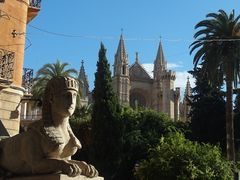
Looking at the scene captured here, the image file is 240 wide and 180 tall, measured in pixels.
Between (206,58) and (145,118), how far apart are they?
9.07 m

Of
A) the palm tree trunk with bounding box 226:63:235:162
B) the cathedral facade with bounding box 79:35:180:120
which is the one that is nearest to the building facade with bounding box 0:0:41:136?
the palm tree trunk with bounding box 226:63:235:162

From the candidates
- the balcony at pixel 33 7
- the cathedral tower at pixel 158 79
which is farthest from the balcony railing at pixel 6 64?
the cathedral tower at pixel 158 79

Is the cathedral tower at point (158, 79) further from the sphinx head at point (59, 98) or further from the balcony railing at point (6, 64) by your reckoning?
the sphinx head at point (59, 98)

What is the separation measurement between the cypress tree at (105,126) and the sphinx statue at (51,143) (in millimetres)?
28922

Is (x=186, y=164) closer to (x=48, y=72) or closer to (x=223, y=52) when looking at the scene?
(x=223, y=52)

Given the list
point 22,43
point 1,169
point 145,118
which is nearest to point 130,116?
point 145,118

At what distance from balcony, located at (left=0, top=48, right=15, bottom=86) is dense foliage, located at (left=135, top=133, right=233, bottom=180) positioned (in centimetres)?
901

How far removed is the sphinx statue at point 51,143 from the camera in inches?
171

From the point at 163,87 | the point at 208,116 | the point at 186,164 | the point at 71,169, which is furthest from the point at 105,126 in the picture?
the point at 163,87

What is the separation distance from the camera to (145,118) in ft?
130

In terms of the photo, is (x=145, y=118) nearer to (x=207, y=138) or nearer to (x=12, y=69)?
(x=207, y=138)

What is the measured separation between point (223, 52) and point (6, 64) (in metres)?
18.7

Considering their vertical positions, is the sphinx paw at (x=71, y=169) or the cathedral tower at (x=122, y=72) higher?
the cathedral tower at (x=122, y=72)

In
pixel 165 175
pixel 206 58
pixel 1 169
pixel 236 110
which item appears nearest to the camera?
pixel 1 169
